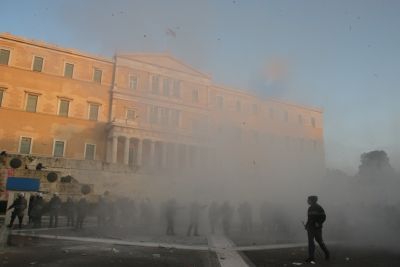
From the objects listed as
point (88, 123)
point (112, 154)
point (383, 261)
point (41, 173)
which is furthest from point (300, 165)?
point (88, 123)

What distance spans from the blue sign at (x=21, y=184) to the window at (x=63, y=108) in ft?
61.9

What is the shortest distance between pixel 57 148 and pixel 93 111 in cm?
600

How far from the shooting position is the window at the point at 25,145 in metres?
36.3

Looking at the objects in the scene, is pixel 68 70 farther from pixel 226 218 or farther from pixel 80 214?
pixel 226 218

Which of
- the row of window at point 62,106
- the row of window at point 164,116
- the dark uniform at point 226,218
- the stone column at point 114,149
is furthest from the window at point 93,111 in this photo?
the dark uniform at point 226,218

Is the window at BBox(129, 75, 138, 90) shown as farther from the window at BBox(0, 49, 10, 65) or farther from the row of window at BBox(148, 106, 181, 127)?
the window at BBox(0, 49, 10, 65)

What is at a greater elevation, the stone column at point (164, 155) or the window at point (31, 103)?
the window at point (31, 103)

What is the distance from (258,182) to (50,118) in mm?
27480

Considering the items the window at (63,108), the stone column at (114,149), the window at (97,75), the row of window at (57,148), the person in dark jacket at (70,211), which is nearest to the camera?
the person in dark jacket at (70,211)

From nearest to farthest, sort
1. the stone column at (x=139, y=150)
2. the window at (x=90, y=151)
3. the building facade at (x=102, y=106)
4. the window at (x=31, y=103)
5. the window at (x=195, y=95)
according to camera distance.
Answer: the building facade at (x=102, y=106) → the window at (x=31, y=103) → the stone column at (x=139, y=150) → the window at (x=90, y=151) → the window at (x=195, y=95)

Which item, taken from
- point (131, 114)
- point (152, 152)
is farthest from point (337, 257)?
point (131, 114)

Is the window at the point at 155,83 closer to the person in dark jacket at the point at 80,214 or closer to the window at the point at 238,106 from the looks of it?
the window at the point at 238,106

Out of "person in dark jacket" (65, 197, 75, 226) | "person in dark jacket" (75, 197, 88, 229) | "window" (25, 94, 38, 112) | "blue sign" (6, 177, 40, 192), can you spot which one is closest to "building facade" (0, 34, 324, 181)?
"window" (25, 94, 38, 112)

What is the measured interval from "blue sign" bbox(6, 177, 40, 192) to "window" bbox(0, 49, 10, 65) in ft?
69.0
